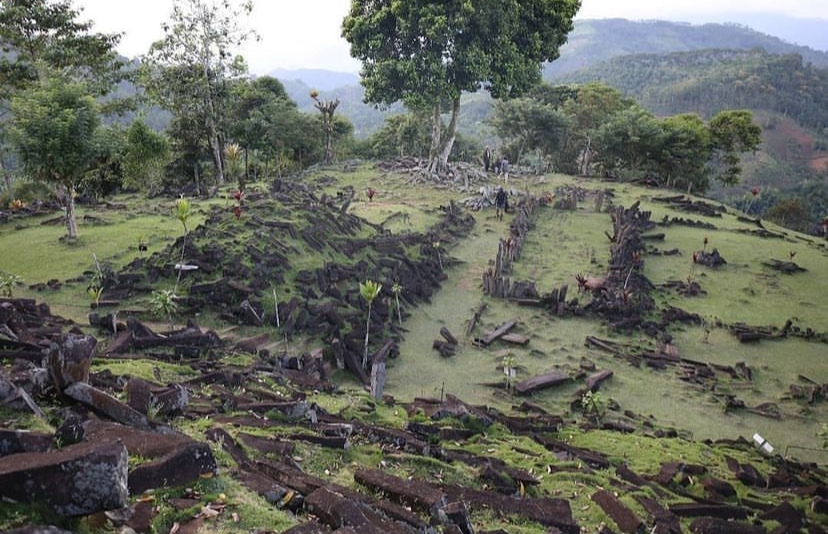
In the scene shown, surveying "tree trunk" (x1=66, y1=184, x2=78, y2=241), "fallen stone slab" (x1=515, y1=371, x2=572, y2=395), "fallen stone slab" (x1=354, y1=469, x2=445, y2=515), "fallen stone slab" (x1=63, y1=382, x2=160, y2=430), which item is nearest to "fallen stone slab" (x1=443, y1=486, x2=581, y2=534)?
"fallen stone slab" (x1=354, y1=469, x2=445, y2=515)

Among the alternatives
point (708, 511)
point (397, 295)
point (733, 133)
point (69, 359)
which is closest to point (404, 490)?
point (69, 359)

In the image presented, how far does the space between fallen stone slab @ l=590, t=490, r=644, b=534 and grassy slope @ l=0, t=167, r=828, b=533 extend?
5.9 inches

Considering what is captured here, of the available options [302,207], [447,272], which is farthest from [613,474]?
[302,207]

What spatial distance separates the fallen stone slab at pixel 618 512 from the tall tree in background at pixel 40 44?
28950 mm

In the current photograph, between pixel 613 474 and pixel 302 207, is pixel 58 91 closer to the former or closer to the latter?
pixel 302 207

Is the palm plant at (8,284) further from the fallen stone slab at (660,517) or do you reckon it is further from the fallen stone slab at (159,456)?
the fallen stone slab at (660,517)

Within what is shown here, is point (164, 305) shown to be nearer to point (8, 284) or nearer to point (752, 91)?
point (8, 284)

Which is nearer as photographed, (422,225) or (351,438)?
(351,438)

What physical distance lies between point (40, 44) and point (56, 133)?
17044 mm

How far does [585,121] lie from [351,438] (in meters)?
48.7

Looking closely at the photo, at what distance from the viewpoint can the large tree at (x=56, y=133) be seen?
15.3 m

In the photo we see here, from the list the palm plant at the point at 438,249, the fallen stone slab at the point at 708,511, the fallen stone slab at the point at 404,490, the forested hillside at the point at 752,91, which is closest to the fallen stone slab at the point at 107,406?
the fallen stone slab at the point at 404,490

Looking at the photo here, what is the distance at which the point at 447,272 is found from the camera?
21.4 meters

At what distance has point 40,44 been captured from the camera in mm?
27891
